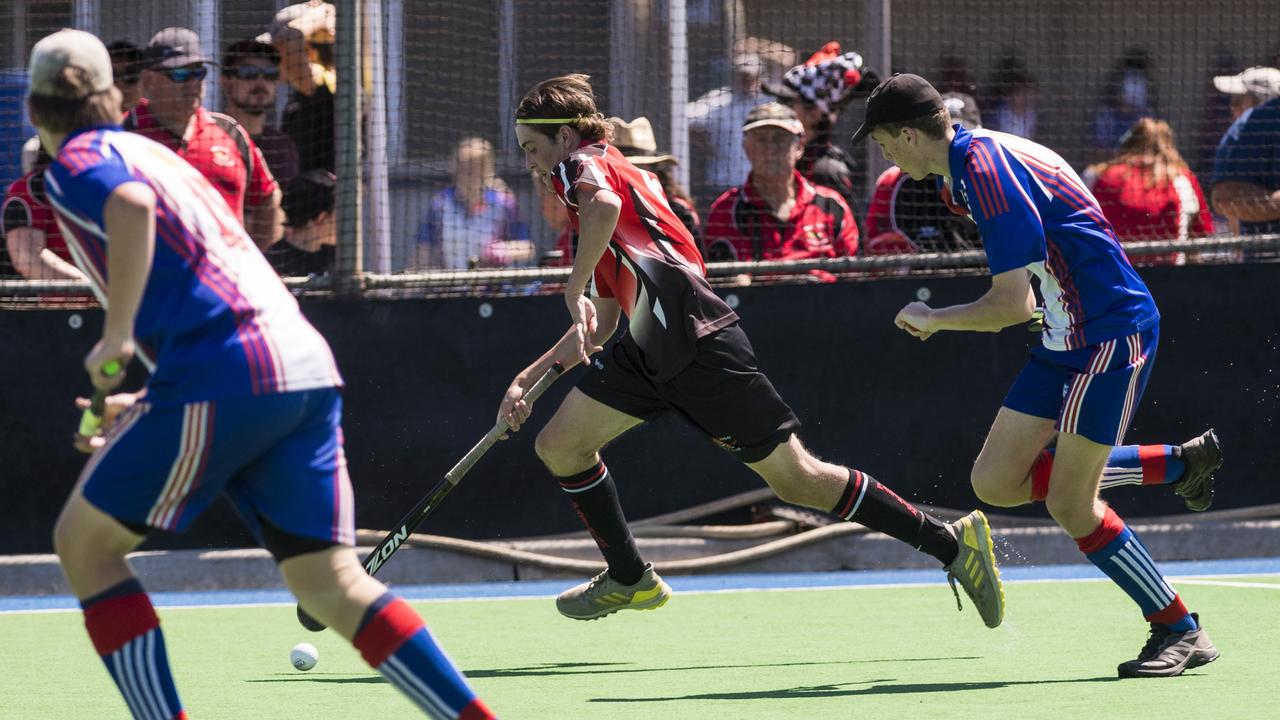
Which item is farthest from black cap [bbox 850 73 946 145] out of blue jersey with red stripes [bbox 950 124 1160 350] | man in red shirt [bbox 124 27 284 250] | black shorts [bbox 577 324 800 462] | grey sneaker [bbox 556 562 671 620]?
man in red shirt [bbox 124 27 284 250]

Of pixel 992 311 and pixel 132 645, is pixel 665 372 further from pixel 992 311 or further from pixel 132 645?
pixel 132 645

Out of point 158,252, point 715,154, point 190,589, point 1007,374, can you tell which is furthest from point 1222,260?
point 158,252

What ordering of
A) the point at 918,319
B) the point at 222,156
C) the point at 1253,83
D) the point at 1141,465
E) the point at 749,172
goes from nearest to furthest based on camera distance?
the point at 918,319, the point at 1141,465, the point at 222,156, the point at 749,172, the point at 1253,83

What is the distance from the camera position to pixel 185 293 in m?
3.76

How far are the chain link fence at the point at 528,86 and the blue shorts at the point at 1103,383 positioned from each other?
3136mm

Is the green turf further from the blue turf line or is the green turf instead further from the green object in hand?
the green object in hand

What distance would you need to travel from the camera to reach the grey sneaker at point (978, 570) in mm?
6332

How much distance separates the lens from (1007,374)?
8812 mm

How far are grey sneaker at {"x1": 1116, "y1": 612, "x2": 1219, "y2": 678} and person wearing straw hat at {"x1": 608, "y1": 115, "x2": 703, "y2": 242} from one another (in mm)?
3436

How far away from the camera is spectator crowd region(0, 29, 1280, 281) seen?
28.0 feet

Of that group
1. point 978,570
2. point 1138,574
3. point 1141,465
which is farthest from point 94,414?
point 1141,465

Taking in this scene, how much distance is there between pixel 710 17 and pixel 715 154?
79 centimetres

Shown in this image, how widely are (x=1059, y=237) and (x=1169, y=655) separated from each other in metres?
1.25

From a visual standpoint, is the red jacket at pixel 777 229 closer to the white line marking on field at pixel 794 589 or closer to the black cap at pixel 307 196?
the white line marking on field at pixel 794 589
